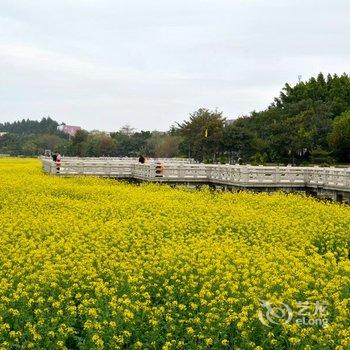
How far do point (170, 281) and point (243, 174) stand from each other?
1917 cm

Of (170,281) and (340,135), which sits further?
(340,135)

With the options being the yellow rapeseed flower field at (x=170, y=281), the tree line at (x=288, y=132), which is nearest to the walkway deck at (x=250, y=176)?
the yellow rapeseed flower field at (x=170, y=281)

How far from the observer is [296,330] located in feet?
23.6

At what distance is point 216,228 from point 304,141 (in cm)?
4640

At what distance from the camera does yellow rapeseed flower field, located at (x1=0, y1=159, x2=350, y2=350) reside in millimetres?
7457

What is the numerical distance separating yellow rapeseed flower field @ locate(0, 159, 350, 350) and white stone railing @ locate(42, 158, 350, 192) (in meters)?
9.80

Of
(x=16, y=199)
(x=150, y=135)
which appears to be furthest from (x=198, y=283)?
(x=150, y=135)

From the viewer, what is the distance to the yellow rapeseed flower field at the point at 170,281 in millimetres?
7457

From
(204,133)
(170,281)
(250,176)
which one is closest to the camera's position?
(170,281)

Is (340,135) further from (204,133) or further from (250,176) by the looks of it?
(250,176)

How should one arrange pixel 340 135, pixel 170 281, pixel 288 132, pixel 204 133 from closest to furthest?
pixel 170 281 < pixel 340 135 < pixel 288 132 < pixel 204 133

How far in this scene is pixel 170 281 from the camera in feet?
32.7

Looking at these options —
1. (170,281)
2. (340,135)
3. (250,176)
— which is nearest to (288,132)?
(340,135)

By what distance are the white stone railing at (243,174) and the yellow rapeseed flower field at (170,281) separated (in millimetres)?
9795
